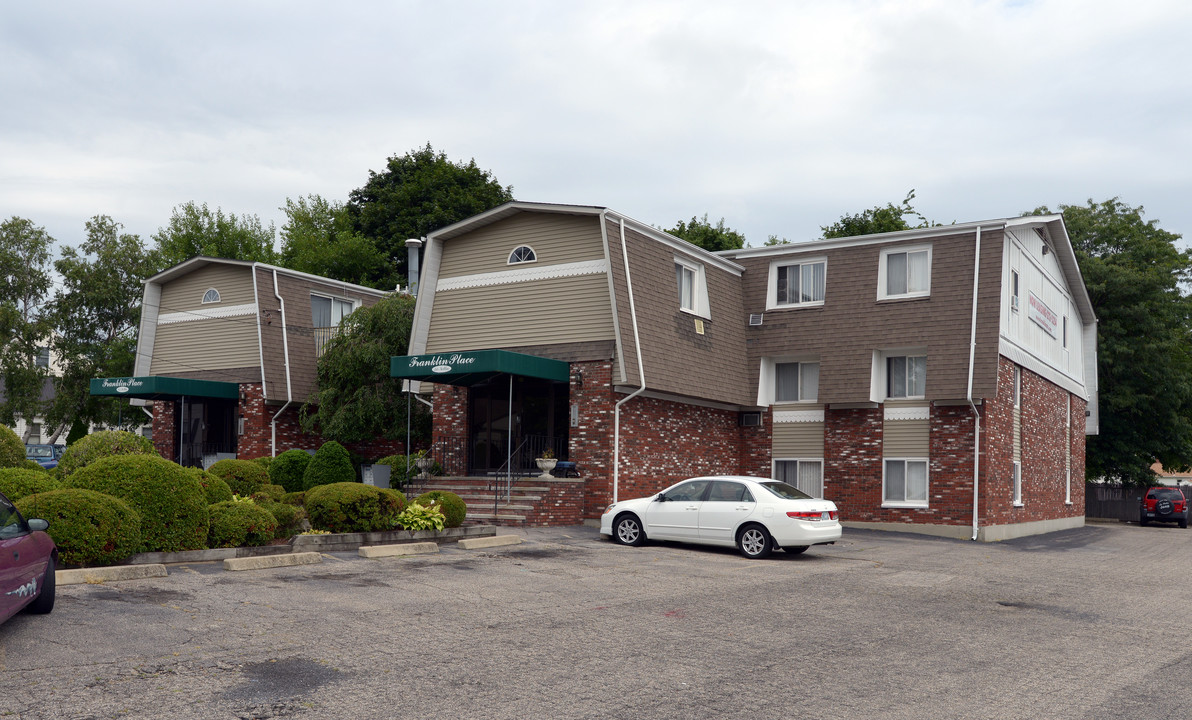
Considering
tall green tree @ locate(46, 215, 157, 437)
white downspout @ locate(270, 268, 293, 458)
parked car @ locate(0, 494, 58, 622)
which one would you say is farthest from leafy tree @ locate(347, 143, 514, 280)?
parked car @ locate(0, 494, 58, 622)

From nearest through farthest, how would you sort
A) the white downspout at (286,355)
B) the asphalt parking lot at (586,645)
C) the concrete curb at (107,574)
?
1. the asphalt parking lot at (586,645)
2. the concrete curb at (107,574)
3. the white downspout at (286,355)

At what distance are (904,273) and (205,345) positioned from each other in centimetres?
2071

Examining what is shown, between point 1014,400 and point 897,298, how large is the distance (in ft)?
15.5

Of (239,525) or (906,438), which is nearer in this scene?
(239,525)

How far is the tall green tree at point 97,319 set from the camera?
4006 centimetres

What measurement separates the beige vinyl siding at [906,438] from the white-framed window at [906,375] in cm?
78

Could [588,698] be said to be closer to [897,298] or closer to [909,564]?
[909,564]

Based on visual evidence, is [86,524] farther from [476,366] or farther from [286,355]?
[286,355]

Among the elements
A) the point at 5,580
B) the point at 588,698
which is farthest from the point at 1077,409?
the point at 5,580

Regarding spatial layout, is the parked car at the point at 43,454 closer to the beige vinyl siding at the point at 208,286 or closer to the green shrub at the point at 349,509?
the beige vinyl siding at the point at 208,286

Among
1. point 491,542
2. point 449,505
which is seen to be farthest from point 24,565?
point 449,505

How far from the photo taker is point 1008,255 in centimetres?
2436

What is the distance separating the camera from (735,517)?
17062mm

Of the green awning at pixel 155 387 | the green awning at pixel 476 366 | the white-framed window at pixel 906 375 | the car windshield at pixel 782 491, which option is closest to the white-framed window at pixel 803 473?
the white-framed window at pixel 906 375
